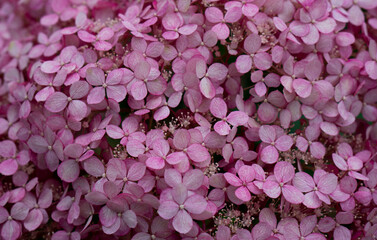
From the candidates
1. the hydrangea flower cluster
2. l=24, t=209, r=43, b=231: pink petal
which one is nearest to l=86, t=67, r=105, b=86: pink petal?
the hydrangea flower cluster

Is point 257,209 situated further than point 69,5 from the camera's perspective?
No

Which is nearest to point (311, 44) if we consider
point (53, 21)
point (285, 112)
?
point (285, 112)

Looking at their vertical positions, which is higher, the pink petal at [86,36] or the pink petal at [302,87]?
the pink petal at [86,36]

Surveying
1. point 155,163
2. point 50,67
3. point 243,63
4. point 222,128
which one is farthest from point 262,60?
point 50,67

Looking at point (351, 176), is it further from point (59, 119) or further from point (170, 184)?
point (59, 119)

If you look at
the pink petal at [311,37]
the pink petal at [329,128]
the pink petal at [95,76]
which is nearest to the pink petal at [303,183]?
the pink petal at [329,128]

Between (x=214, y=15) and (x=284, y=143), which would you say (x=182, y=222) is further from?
(x=214, y=15)

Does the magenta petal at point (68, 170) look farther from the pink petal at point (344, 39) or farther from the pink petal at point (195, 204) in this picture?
the pink petal at point (344, 39)
